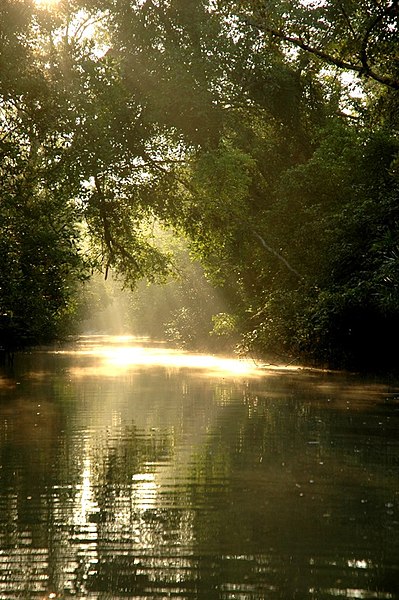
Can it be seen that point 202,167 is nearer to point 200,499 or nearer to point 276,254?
point 276,254

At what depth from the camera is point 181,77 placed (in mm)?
30625

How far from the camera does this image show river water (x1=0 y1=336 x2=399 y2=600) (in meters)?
6.27

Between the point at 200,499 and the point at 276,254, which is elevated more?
the point at 276,254

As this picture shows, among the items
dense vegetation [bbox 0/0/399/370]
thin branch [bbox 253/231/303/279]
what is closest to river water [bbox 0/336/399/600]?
dense vegetation [bbox 0/0/399/370]

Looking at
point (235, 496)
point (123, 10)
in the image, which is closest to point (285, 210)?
point (123, 10)

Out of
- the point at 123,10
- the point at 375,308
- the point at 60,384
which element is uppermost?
the point at 123,10

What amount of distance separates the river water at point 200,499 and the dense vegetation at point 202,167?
33.6ft

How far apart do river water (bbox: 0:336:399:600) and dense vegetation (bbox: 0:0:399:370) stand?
33.6 feet

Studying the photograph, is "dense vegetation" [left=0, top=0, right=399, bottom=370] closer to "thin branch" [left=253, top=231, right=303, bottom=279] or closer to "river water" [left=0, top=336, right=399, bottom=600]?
"thin branch" [left=253, top=231, right=303, bottom=279]

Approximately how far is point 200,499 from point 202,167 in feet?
78.9

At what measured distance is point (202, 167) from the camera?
31625mm

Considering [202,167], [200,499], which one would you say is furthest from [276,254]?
[200,499]

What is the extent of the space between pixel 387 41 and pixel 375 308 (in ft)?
36.4

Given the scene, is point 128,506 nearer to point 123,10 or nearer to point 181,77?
point 181,77
